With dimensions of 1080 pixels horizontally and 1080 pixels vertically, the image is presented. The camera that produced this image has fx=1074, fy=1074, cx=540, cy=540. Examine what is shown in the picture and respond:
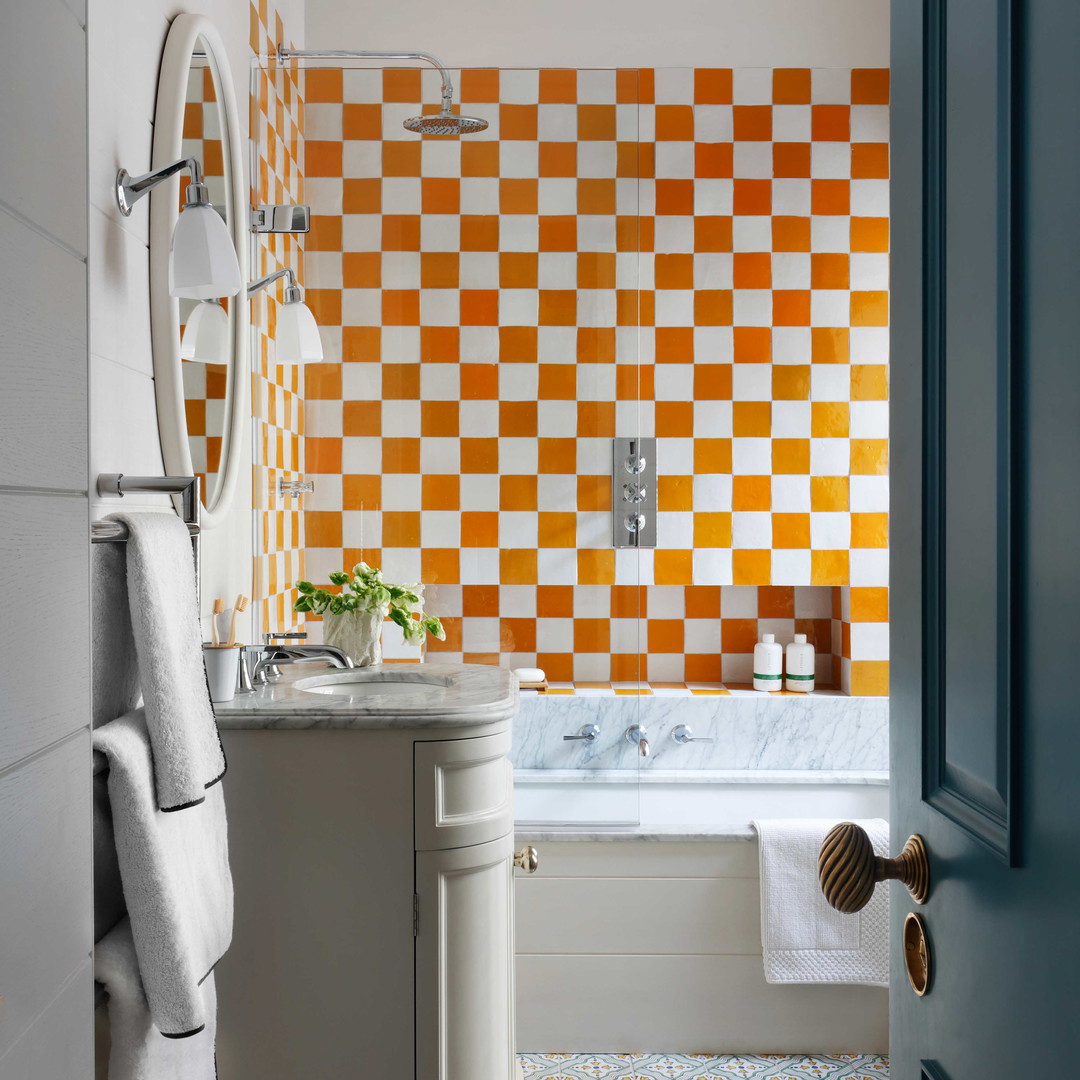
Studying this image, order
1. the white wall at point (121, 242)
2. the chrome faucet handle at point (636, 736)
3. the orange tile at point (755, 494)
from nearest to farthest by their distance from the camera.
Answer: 1. the white wall at point (121, 242)
2. the chrome faucet handle at point (636, 736)
3. the orange tile at point (755, 494)

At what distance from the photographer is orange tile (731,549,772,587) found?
2936 millimetres

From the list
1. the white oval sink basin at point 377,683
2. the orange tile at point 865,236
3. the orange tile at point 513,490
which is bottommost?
the white oval sink basin at point 377,683

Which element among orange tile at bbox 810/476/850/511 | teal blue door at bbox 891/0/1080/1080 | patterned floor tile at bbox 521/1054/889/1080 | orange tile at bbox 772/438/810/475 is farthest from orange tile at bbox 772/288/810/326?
teal blue door at bbox 891/0/1080/1080

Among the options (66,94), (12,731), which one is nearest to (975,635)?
(12,731)

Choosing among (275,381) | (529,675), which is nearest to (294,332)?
(275,381)

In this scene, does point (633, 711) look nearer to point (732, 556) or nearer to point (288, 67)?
point (732, 556)

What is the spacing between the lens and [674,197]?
9.86ft

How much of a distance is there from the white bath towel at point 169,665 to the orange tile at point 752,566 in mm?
1811

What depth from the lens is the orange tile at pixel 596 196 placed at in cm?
242

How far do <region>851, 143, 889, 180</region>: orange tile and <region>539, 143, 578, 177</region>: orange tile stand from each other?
3.21 ft

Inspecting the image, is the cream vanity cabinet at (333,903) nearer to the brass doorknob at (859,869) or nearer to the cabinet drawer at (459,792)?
the cabinet drawer at (459,792)

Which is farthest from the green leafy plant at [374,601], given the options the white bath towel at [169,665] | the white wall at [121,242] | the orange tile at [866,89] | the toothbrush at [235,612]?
the orange tile at [866,89]

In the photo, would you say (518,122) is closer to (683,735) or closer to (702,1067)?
(683,735)

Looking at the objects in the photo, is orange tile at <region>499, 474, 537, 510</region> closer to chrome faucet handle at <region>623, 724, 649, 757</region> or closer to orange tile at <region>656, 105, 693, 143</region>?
chrome faucet handle at <region>623, 724, 649, 757</region>
